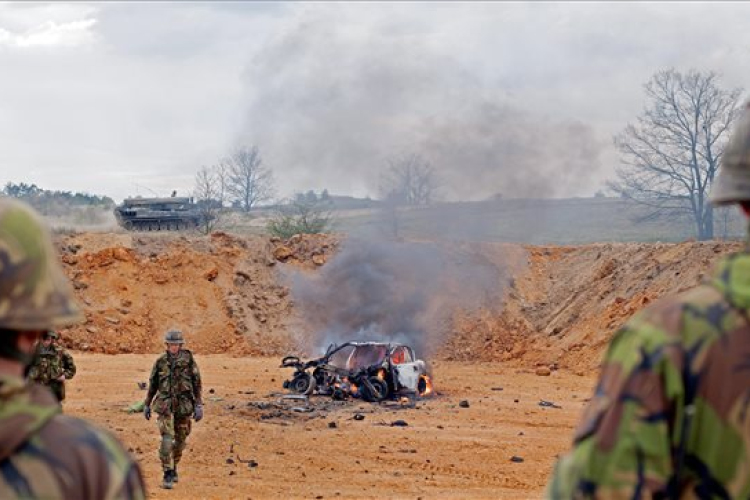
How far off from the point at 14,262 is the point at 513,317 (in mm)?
38855

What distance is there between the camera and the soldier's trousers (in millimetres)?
14508

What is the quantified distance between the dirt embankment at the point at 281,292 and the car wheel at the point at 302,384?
11784 mm

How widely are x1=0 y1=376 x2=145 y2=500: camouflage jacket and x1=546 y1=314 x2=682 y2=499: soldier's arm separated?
1.01m

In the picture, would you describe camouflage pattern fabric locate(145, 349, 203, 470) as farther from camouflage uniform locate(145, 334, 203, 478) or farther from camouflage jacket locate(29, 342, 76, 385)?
camouflage jacket locate(29, 342, 76, 385)

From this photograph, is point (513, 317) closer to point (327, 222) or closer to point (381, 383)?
point (327, 222)

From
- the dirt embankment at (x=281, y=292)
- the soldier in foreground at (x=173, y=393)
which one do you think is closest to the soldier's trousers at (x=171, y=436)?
the soldier in foreground at (x=173, y=393)

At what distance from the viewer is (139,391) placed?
26.4m

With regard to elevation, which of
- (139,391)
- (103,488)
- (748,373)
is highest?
(748,373)

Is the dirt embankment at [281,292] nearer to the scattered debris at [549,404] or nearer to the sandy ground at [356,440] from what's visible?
the sandy ground at [356,440]

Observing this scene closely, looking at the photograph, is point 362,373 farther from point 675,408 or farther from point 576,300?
point 675,408

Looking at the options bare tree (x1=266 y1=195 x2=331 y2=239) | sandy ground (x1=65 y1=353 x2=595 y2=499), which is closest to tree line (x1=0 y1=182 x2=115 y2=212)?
bare tree (x1=266 y1=195 x2=331 y2=239)

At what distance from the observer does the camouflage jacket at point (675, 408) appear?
8.45ft

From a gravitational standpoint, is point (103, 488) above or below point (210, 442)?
above

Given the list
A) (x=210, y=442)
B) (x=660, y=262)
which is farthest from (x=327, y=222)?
(x=210, y=442)
